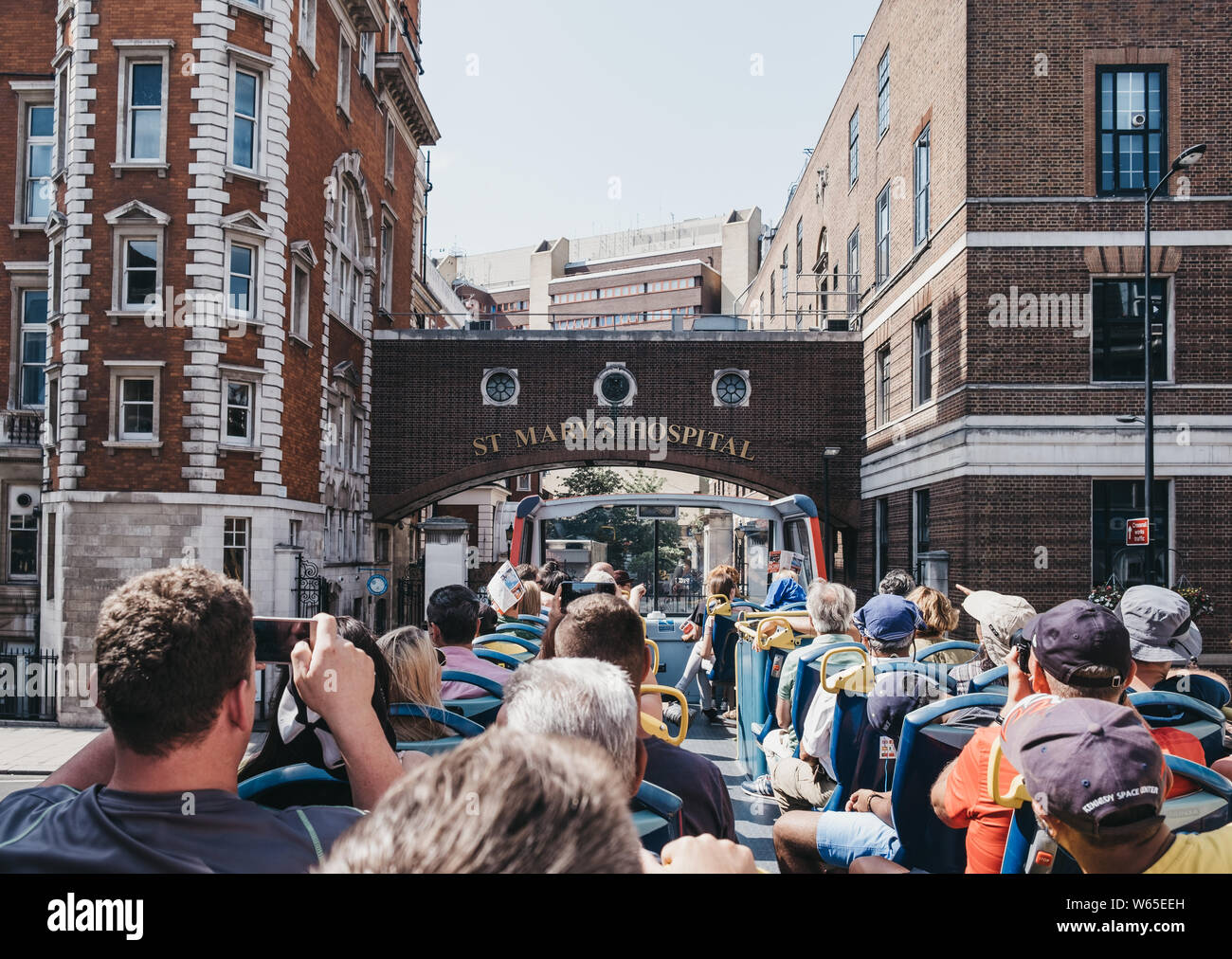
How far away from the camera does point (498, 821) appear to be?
1.24 metres

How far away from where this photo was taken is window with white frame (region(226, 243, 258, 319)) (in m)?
19.9

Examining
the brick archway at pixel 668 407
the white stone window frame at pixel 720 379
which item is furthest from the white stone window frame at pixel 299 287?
the white stone window frame at pixel 720 379

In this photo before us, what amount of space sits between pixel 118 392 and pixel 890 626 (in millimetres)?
18055

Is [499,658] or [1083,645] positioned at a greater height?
[1083,645]

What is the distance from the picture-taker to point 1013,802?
9.33 feet

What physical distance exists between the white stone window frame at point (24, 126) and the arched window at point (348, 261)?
21.8ft

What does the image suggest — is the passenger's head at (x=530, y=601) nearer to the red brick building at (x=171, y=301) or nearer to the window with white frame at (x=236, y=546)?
the red brick building at (x=171, y=301)

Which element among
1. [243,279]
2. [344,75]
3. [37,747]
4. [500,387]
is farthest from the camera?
[500,387]

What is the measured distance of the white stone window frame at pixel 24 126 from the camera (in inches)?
872

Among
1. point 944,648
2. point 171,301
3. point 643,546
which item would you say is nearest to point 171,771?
point 944,648

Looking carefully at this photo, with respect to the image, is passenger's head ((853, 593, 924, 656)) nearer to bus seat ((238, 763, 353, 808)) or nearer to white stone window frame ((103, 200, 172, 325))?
bus seat ((238, 763, 353, 808))

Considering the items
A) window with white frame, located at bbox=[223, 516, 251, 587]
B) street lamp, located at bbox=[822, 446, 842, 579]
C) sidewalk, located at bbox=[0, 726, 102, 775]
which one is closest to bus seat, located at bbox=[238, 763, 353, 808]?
sidewalk, located at bbox=[0, 726, 102, 775]

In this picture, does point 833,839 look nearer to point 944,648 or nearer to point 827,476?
point 944,648

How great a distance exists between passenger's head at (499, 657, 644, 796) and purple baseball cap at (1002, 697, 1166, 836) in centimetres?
98
